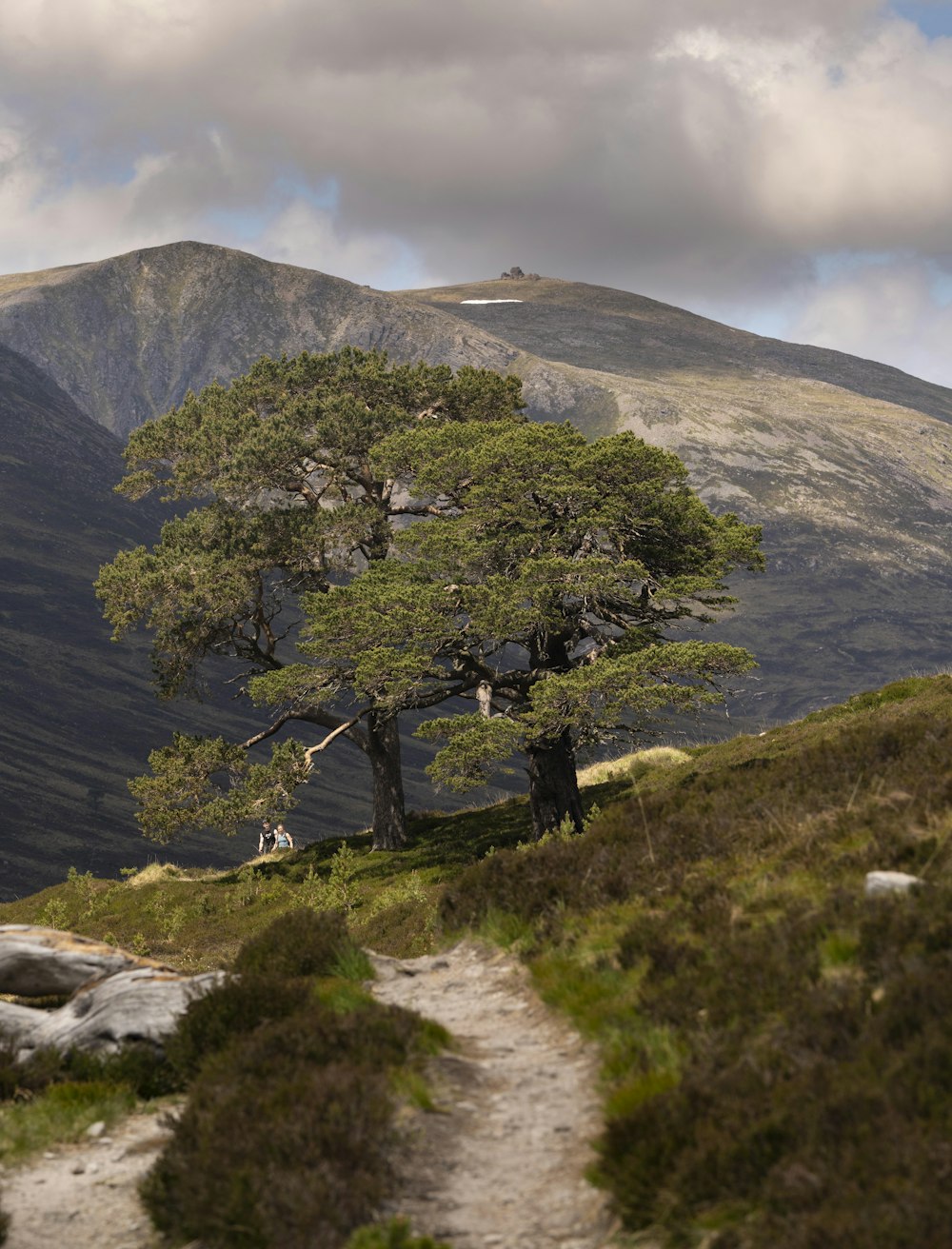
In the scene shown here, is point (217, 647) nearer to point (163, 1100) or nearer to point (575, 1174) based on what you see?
point (163, 1100)

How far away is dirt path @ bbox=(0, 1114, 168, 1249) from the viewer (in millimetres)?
6973

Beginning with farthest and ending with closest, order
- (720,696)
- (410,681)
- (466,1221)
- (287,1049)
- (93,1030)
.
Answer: (410,681), (720,696), (93,1030), (287,1049), (466,1221)

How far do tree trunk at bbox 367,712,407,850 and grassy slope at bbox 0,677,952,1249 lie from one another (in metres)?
22.8

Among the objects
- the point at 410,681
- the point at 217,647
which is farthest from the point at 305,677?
the point at 217,647

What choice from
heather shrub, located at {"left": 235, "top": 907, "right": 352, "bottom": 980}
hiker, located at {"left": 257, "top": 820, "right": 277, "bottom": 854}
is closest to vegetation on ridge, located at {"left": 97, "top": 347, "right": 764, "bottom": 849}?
hiker, located at {"left": 257, "top": 820, "right": 277, "bottom": 854}

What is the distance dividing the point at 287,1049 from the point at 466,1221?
2165 mm

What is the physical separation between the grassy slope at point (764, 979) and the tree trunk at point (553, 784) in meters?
12.7

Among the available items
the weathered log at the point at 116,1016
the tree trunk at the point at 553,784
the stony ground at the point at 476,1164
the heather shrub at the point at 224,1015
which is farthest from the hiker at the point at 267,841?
the stony ground at the point at 476,1164

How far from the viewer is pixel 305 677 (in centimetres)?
3169

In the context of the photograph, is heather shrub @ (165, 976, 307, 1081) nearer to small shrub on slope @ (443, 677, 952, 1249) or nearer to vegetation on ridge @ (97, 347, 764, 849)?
small shrub on slope @ (443, 677, 952, 1249)

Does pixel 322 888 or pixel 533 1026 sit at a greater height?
pixel 533 1026

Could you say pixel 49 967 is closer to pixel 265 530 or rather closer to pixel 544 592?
pixel 544 592

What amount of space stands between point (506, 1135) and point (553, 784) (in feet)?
75.5

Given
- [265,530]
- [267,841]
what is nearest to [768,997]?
[265,530]
